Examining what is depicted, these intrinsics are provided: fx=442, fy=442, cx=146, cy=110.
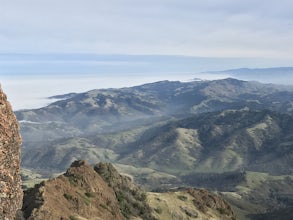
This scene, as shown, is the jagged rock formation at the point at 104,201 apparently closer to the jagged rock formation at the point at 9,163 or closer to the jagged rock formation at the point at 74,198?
the jagged rock formation at the point at 74,198

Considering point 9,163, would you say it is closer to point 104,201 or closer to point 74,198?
point 74,198

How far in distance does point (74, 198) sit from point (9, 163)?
3095cm

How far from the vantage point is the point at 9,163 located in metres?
62.5

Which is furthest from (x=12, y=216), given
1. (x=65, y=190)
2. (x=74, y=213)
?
(x=65, y=190)

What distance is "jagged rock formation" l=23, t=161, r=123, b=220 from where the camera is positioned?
246ft

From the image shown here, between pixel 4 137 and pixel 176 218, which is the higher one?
pixel 4 137

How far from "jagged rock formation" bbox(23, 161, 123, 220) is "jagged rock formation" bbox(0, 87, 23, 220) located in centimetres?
691

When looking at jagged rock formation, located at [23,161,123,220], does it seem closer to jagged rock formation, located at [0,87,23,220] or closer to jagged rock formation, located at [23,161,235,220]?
jagged rock formation, located at [23,161,235,220]

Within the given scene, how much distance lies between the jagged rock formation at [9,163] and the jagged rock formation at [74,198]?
22.7 feet

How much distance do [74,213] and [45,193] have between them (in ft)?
22.0

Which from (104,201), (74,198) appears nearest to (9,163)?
(74,198)

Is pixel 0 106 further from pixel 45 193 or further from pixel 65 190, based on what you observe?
pixel 65 190

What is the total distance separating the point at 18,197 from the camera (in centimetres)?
6575

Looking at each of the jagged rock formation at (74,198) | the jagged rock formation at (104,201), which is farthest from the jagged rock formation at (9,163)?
the jagged rock formation at (104,201)
